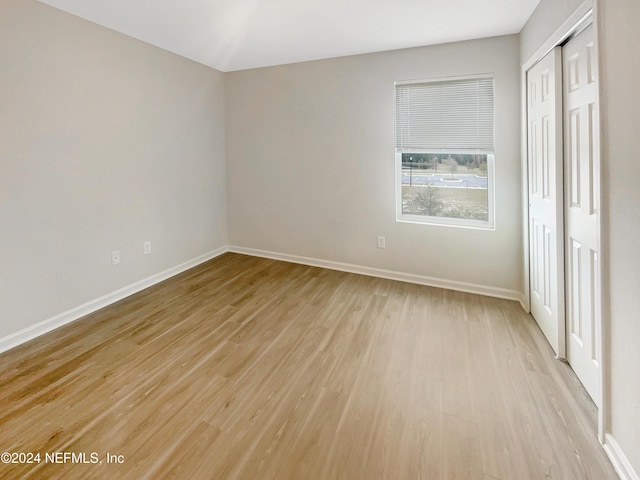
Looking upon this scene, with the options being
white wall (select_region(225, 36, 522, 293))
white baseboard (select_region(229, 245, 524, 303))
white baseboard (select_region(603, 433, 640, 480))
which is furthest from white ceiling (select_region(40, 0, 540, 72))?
white baseboard (select_region(603, 433, 640, 480))

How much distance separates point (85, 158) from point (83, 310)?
1.35 m

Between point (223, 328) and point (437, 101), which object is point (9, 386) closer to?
point (223, 328)

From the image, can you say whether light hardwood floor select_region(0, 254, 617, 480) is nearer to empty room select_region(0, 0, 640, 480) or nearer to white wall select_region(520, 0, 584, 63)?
empty room select_region(0, 0, 640, 480)

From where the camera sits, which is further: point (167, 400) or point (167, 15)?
point (167, 15)

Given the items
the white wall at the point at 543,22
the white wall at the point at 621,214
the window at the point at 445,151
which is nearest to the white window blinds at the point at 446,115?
the window at the point at 445,151

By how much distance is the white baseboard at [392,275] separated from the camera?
331cm

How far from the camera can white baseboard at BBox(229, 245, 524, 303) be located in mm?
3312

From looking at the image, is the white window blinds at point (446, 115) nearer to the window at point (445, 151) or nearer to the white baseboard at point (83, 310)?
the window at point (445, 151)

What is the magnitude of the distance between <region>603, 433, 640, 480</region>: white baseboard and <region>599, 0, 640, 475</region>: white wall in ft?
0.09

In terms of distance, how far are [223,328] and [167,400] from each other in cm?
85

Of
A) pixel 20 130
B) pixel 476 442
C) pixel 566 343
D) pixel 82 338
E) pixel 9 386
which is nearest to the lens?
pixel 476 442

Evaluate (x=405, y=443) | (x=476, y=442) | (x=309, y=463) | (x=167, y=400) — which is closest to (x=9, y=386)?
(x=167, y=400)

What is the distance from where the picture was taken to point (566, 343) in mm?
2225

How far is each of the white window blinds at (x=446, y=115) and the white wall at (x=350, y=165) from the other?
0.10 metres
